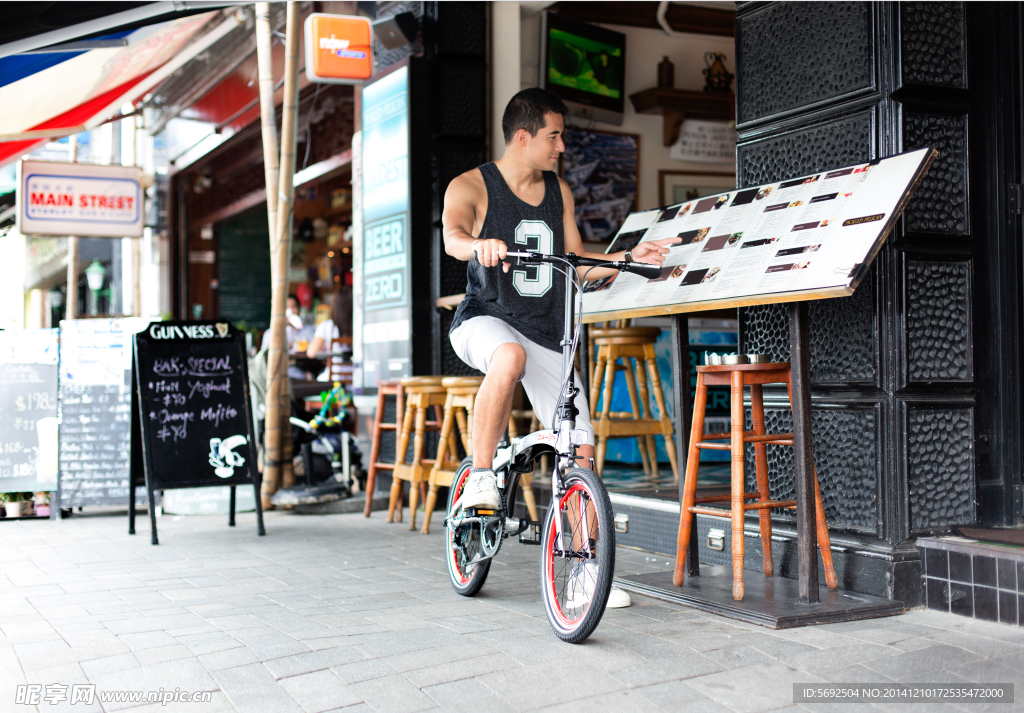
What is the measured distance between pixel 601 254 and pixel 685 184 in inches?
201

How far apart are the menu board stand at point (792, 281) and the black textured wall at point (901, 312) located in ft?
0.84

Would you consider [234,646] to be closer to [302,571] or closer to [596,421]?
[302,571]

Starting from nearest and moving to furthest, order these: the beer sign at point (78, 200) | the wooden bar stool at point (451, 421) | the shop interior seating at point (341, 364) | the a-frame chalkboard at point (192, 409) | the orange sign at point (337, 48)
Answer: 1. the wooden bar stool at point (451, 421)
2. the a-frame chalkboard at point (192, 409)
3. the orange sign at point (337, 48)
4. the beer sign at point (78, 200)
5. the shop interior seating at point (341, 364)

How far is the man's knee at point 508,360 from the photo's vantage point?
3109 millimetres

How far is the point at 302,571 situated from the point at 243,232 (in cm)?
1306

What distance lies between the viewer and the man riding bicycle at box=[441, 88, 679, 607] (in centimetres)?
323

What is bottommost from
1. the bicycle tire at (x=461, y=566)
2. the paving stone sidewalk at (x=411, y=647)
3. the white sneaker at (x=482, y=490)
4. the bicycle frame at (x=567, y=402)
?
the paving stone sidewalk at (x=411, y=647)

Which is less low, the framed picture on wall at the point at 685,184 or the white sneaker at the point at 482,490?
the framed picture on wall at the point at 685,184

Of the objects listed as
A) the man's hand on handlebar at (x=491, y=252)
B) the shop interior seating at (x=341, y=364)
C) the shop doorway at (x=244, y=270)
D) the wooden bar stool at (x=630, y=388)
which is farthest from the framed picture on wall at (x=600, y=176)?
the shop doorway at (x=244, y=270)

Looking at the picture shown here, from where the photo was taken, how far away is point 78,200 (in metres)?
8.97

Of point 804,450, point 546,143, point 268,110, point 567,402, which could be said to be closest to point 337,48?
point 268,110

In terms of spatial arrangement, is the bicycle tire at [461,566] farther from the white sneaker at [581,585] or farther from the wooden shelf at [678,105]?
the wooden shelf at [678,105]

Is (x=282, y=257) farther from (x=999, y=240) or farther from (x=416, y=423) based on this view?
(x=999, y=240)

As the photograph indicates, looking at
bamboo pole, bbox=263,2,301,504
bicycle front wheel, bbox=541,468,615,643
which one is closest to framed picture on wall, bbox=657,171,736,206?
bamboo pole, bbox=263,2,301,504
